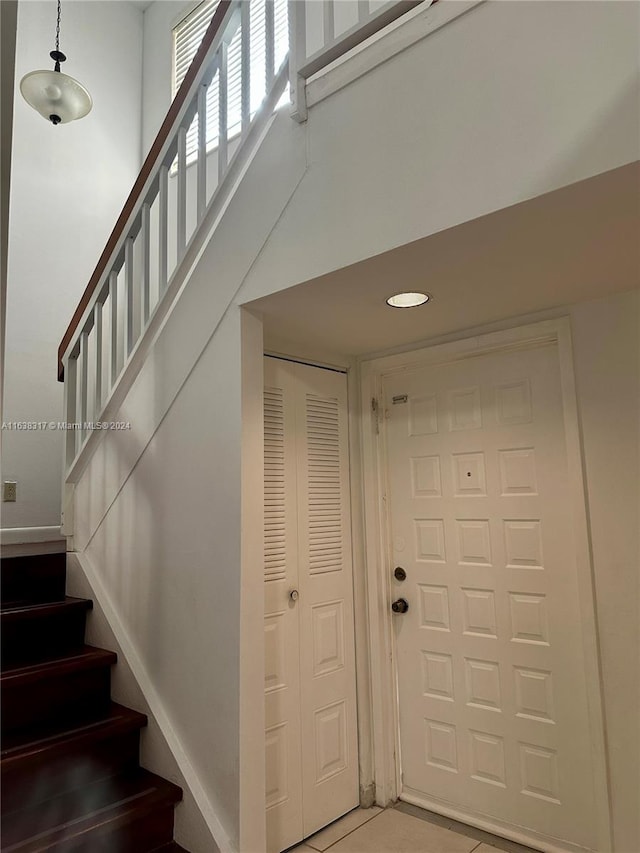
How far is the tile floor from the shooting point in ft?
7.46

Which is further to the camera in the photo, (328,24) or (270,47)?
(270,47)

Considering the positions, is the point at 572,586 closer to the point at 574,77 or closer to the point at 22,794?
the point at 574,77

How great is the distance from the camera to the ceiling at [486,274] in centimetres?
151

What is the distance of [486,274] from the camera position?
1930 millimetres

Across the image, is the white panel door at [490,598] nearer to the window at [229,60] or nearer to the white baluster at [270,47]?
the white baluster at [270,47]

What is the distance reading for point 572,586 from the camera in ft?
7.23

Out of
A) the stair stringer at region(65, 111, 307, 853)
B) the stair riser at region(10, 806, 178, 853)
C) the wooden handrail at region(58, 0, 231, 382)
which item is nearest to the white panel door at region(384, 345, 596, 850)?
the stair stringer at region(65, 111, 307, 853)

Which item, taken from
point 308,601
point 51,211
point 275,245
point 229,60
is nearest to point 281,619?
point 308,601

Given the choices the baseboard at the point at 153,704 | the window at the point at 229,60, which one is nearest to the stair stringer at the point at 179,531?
the baseboard at the point at 153,704

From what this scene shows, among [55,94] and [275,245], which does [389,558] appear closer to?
[275,245]

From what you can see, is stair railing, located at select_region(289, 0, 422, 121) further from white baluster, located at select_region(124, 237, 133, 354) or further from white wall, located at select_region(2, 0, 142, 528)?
white wall, located at select_region(2, 0, 142, 528)

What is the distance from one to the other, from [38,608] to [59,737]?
22.7 inches

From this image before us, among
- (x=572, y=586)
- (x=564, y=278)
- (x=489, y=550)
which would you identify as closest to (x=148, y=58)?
(x=564, y=278)

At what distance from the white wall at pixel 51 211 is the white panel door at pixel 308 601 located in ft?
5.60
